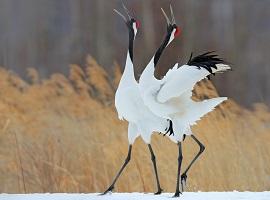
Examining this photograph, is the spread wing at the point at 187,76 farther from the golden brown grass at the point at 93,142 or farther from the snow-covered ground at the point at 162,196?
the golden brown grass at the point at 93,142

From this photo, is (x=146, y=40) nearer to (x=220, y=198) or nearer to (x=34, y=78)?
(x=34, y=78)

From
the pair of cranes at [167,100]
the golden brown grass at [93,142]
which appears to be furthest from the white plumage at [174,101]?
the golden brown grass at [93,142]

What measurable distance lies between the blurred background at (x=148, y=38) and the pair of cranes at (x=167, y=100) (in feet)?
1.11

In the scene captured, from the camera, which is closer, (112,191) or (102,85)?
(112,191)

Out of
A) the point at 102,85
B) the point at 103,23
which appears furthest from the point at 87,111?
the point at 103,23

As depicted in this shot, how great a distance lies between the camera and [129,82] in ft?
7.48

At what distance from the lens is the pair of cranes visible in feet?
7.10

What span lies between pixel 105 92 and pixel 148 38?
0.24 m

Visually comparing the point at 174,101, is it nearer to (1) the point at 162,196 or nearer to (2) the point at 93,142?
(1) the point at 162,196

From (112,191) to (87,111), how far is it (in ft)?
1.25

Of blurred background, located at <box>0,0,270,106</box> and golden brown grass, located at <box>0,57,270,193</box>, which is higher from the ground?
blurred background, located at <box>0,0,270,106</box>

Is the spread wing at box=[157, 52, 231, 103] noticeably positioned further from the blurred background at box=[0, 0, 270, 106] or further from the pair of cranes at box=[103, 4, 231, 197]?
the blurred background at box=[0, 0, 270, 106]

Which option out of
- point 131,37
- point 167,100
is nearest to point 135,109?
point 167,100

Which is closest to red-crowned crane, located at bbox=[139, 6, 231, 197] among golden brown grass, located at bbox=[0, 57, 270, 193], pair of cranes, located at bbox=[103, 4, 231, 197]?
pair of cranes, located at bbox=[103, 4, 231, 197]
